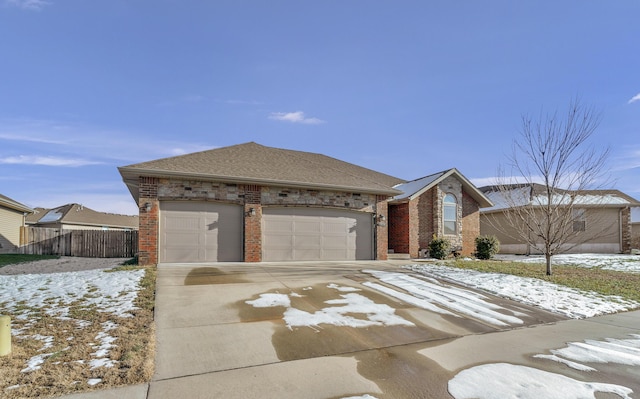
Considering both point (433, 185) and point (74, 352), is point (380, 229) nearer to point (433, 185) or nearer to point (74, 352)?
point (433, 185)

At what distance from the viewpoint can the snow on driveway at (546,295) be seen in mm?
7059

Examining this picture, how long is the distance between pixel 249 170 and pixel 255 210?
1.57m

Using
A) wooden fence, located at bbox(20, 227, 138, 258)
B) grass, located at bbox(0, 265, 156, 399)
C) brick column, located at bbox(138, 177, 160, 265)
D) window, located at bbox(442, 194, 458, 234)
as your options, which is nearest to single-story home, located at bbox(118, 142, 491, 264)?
brick column, located at bbox(138, 177, 160, 265)

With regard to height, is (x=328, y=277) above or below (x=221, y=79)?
below

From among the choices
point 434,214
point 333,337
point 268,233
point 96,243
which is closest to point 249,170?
point 268,233

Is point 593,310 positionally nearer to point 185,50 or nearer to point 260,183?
point 260,183

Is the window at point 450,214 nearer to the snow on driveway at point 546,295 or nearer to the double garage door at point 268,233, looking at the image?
the double garage door at point 268,233

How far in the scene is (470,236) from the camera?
1877 cm

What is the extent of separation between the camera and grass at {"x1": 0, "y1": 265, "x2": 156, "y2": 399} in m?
3.28

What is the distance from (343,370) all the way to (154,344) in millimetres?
2415

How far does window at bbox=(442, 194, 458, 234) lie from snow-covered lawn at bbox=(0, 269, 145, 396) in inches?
572

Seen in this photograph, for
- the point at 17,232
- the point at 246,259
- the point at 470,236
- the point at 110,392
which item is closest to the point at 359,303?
the point at 110,392

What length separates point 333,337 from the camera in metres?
4.88

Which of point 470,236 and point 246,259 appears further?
point 470,236
